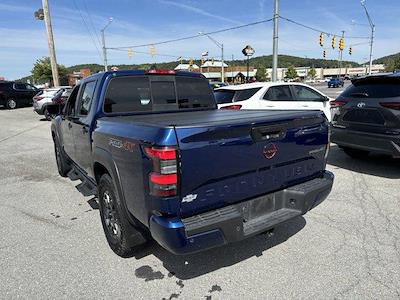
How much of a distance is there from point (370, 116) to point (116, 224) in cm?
472

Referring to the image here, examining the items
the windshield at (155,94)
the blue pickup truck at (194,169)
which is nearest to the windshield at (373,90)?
the blue pickup truck at (194,169)

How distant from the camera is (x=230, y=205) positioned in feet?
9.17

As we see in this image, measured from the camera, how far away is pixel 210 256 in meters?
3.43

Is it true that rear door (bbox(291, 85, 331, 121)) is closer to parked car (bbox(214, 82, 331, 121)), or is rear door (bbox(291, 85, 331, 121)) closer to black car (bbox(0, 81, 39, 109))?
parked car (bbox(214, 82, 331, 121))

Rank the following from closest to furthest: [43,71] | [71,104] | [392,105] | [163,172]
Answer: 1. [163,172]
2. [71,104]
3. [392,105]
4. [43,71]

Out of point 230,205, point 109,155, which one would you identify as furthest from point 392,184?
point 109,155

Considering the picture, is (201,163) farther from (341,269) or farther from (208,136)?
(341,269)

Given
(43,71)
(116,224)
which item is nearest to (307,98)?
(116,224)

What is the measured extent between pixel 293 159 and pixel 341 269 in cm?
113

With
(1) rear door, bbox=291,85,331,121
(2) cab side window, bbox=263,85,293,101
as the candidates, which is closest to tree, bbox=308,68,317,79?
(1) rear door, bbox=291,85,331,121

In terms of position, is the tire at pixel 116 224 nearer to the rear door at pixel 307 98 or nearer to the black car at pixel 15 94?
the rear door at pixel 307 98

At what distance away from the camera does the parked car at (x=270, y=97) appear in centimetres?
866

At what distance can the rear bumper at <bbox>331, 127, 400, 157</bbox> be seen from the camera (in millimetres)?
5355

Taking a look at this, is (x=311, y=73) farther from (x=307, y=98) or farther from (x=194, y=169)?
(x=194, y=169)
